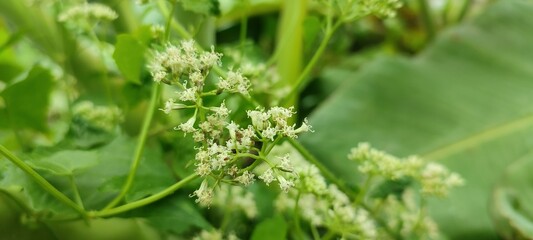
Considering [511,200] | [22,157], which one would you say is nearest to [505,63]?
[511,200]

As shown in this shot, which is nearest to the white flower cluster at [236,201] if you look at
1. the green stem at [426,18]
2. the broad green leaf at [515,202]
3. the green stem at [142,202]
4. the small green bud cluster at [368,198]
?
the small green bud cluster at [368,198]

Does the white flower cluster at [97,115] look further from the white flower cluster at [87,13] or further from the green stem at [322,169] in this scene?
the green stem at [322,169]

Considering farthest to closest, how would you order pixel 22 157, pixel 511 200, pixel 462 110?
1. pixel 462 110
2. pixel 511 200
3. pixel 22 157

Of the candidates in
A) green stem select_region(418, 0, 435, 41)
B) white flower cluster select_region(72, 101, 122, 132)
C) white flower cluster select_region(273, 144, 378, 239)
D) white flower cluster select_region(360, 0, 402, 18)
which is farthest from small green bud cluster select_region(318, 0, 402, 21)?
green stem select_region(418, 0, 435, 41)

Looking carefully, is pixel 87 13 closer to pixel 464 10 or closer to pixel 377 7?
pixel 377 7

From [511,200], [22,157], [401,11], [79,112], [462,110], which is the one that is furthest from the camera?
[401,11]

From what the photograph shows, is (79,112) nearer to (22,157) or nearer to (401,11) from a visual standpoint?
(22,157)

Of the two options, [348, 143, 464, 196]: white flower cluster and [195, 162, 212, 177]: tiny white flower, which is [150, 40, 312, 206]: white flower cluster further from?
[348, 143, 464, 196]: white flower cluster
